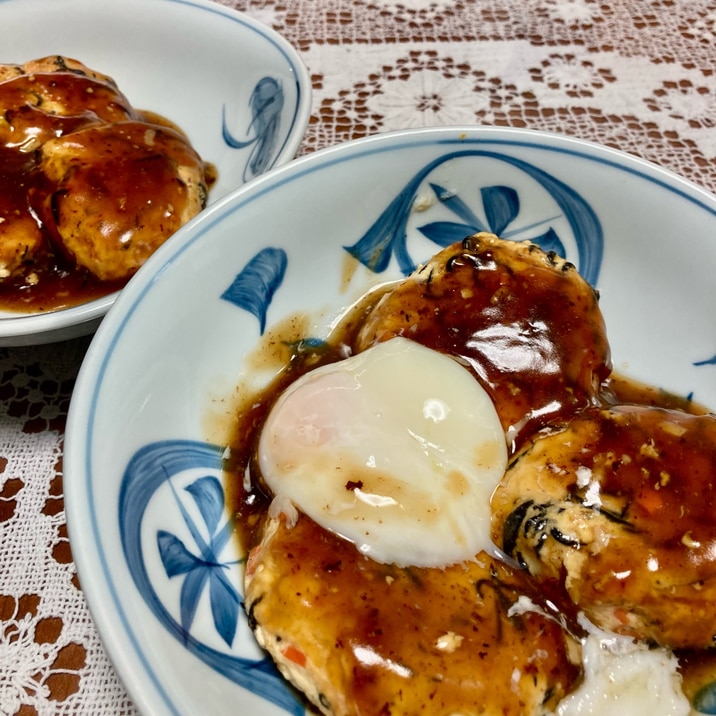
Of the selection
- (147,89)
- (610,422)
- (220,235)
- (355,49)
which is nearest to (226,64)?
(147,89)

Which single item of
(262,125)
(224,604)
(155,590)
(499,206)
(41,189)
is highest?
(499,206)

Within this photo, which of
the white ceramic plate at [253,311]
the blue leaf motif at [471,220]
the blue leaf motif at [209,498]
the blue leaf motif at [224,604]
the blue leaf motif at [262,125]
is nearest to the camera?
the white ceramic plate at [253,311]

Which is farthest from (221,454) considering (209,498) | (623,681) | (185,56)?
(185,56)

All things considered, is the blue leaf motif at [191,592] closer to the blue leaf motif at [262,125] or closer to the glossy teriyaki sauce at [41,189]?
the glossy teriyaki sauce at [41,189]

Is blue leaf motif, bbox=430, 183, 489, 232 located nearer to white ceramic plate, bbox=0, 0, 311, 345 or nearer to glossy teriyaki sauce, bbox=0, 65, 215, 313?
white ceramic plate, bbox=0, 0, 311, 345

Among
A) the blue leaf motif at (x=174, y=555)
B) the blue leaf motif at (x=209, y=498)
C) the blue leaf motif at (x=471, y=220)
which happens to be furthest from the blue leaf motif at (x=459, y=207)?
the blue leaf motif at (x=174, y=555)

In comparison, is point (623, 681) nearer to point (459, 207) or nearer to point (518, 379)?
point (518, 379)

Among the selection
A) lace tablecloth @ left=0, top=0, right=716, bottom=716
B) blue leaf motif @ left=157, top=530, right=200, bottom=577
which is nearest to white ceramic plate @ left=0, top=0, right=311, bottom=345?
lace tablecloth @ left=0, top=0, right=716, bottom=716
